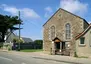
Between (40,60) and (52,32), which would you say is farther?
(52,32)

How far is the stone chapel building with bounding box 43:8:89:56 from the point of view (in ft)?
156

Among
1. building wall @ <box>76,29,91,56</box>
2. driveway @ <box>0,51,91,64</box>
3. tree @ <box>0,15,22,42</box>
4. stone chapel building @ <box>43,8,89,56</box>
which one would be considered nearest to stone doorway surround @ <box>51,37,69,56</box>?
stone chapel building @ <box>43,8,89,56</box>

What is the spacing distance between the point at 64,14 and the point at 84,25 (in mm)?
5232

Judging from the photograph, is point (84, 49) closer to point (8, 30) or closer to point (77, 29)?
point (77, 29)

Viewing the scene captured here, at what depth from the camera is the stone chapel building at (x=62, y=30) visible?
4756 cm

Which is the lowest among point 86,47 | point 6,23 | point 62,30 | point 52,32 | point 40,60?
point 40,60

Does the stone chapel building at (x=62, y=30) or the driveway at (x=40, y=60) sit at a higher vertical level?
the stone chapel building at (x=62, y=30)

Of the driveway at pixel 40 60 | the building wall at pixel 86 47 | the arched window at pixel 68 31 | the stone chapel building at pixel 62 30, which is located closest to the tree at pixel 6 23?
the stone chapel building at pixel 62 30

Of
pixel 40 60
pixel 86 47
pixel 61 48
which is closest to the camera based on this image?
pixel 40 60

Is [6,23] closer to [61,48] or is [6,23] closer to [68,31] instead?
[68,31]

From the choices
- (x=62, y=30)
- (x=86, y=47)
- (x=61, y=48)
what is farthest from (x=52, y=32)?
(x=86, y=47)

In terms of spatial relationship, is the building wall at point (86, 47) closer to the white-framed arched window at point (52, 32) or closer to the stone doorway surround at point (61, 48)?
Answer: the stone doorway surround at point (61, 48)

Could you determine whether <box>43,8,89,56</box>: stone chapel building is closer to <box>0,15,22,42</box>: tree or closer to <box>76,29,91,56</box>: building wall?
<box>76,29,91,56</box>: building wall

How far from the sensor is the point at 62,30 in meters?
50.8
